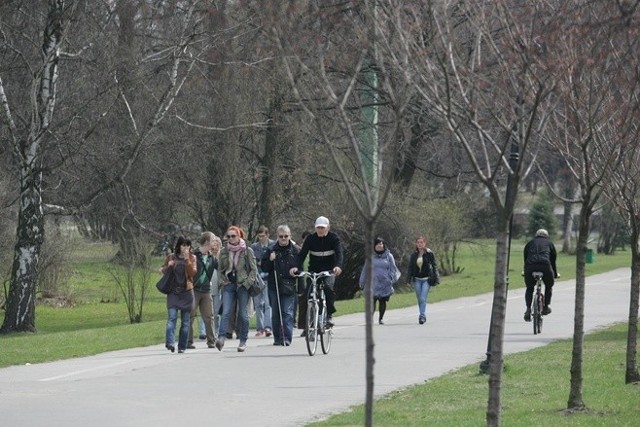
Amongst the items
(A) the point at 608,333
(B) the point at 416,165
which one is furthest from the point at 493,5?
(B) the point at 416,165

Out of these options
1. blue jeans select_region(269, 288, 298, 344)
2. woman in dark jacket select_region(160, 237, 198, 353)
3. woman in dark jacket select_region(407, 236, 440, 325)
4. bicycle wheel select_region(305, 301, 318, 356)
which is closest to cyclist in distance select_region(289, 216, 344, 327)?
bicycle wheel select_region(305, 301, 318, 356)

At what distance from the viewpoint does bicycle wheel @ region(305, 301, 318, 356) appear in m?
20.2

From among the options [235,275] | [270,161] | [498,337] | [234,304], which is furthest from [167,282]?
[270,161]

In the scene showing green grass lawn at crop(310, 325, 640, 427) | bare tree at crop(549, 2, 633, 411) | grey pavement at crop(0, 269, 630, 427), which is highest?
bare tree at crop(549, 2, 633, 411)

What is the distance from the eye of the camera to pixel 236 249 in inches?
854

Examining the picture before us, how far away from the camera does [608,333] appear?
2497 centimetres

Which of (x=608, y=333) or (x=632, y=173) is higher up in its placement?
(x=632, y=173)

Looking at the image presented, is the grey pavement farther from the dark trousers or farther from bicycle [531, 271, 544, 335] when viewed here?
the dark trousers

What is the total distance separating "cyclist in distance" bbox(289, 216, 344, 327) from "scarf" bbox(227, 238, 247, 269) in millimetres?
831

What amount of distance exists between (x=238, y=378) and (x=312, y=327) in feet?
10.6

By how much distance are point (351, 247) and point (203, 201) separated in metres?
6.36

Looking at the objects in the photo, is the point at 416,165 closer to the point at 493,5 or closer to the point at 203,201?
the point at 203,201

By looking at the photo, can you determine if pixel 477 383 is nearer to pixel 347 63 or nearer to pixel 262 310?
pixel 347 63

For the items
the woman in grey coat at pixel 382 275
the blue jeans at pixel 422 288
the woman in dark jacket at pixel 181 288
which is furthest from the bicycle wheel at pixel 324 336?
the blue jeans at pixel 422 288
